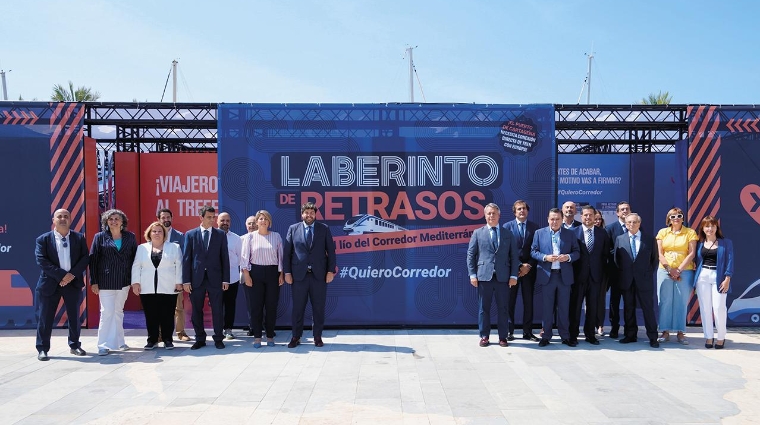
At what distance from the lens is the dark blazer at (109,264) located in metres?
5.79

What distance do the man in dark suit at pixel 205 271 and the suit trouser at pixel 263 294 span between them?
0.36 metres

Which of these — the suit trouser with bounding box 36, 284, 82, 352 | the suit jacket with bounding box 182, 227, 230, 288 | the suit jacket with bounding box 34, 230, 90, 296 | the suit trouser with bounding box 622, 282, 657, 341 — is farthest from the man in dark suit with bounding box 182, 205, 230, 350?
the suit trouser with bounding box 622, 282, 657, 341

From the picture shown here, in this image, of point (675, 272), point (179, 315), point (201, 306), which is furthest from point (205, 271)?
point (675, 272)

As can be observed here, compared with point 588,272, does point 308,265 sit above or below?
above

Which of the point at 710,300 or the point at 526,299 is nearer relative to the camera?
the point at 710,300

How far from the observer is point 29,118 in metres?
7.00

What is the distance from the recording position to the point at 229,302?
6.59 metres

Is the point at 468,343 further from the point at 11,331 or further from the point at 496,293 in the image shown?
the point at 11,331

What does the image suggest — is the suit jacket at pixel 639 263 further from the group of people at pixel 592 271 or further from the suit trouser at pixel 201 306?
the suit trouser at pixel 201 306

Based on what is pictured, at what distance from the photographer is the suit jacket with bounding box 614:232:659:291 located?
6.16 m

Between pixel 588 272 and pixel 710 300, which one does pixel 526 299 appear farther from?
pixel 710 300

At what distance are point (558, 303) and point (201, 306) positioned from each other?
418 cm

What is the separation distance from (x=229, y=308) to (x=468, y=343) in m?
3.01

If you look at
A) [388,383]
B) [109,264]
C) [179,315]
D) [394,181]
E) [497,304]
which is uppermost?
[394,181]
